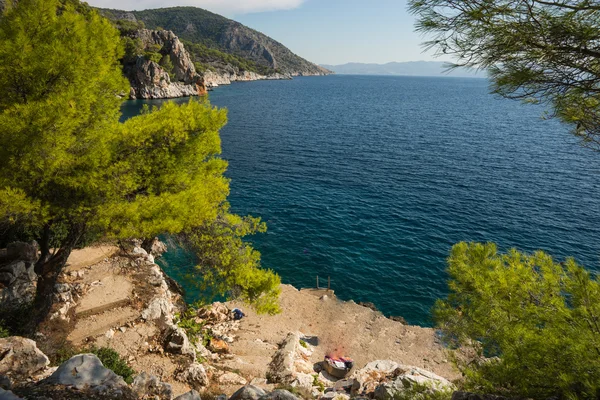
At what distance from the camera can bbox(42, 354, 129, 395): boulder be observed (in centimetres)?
861

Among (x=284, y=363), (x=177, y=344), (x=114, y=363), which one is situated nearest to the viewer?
(x=114, y=363)

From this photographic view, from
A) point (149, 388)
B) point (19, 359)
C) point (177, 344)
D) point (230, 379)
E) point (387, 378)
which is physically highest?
point (19, 359)

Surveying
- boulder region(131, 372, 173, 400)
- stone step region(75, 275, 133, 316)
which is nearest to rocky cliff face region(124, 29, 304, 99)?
stone step region(75, 275, 133, 316)

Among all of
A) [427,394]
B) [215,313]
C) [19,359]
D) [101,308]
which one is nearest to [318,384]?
[215,313]

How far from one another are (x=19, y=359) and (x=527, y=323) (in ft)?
45.6

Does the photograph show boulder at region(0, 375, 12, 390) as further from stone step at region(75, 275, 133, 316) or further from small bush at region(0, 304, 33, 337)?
stone step at region(75, 275, 133, 316)

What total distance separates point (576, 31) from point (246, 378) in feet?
52.8

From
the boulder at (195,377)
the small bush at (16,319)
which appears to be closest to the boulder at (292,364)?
the boulder at (195,377)

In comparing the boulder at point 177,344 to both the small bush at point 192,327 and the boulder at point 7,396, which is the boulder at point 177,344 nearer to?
the small bush at point 192,327

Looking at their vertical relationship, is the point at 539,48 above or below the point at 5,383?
above

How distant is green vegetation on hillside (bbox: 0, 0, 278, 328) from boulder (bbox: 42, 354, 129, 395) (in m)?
3.76

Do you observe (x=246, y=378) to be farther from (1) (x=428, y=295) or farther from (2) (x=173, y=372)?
(1) (x=428, y=295)

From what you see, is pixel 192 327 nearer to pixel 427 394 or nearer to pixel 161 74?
pixel 427 394

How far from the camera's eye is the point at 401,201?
38562mm
